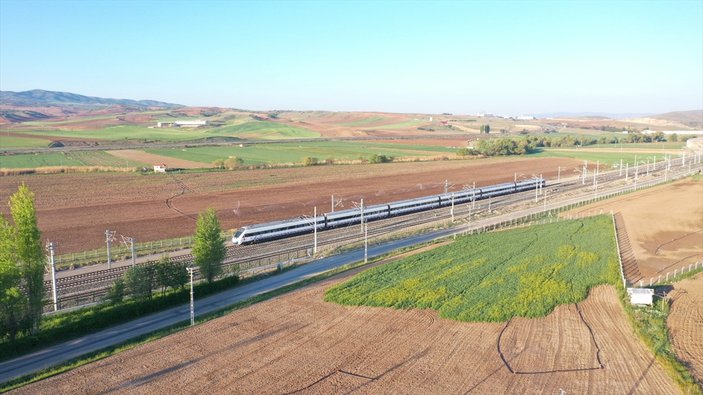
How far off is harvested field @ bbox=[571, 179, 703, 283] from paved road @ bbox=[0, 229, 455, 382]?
21149 mm

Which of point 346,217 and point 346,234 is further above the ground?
point 346,217

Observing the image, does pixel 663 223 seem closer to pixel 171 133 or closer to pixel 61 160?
pixel 61 160

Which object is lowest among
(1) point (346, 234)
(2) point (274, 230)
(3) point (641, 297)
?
(1) point (346, 234)

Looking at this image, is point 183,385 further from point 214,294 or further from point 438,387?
point 214,294

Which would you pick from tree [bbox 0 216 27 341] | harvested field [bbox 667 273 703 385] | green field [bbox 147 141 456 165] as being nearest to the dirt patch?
green field [bbox 147 141 456 165]

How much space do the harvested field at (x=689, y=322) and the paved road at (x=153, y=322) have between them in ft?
71.1

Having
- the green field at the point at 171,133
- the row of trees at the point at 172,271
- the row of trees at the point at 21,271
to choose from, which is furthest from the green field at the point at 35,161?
the row of trees at the point at 21,271

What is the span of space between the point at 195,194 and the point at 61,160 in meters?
46.8

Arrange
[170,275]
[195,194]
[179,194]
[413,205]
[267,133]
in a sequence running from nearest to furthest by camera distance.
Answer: [170,275] → [413,205] → [179,194] → [195,194] → [267,133]

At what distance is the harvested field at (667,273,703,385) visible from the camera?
24422mm

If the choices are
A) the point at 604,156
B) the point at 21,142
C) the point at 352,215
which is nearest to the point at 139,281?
the point at 352,215

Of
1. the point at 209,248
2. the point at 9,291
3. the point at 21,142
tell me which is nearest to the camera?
the point at 9,291

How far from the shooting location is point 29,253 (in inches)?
1071

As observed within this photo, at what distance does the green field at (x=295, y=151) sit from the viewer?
115 meters
